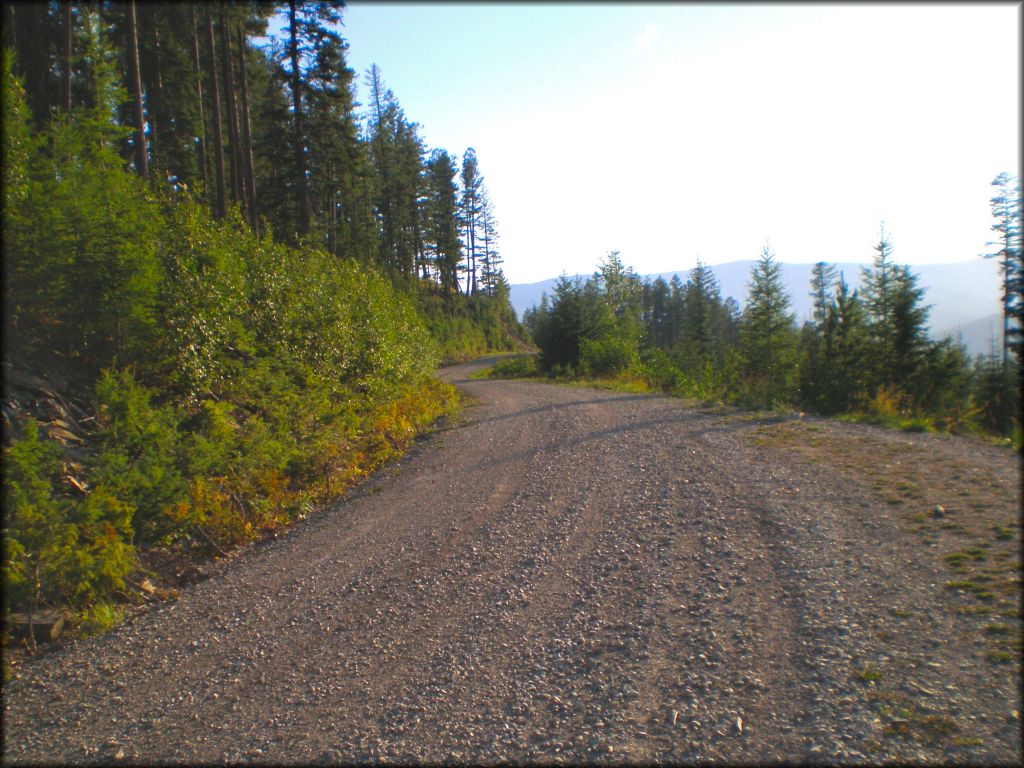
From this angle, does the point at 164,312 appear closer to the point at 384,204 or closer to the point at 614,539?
the point at 614,539

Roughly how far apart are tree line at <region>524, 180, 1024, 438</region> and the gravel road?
6.31 meters

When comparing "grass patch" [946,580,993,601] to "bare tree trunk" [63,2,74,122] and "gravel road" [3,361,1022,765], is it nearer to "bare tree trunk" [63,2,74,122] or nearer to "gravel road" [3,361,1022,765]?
"gravel road" [3,361,1022,765]

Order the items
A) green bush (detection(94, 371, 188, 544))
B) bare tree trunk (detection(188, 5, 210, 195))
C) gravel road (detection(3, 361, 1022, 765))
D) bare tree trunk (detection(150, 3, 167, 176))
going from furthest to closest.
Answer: bare tree trunk (detection(150, 3, 167, 176))
bare tree trunk (detection(188, 5, 210, 195))
green bush (detection(94, 371, 188, 544))
gravel road (detection(3, 361, 1022, 765))

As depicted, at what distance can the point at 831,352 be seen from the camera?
16.9 m

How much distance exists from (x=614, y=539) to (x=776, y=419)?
24.6ft

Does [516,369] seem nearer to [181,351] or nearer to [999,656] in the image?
[181,351]

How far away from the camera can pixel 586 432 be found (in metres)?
12.0

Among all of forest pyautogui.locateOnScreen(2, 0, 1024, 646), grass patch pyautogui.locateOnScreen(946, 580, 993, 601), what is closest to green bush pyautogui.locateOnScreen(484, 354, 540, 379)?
forest pyautogui.locateOnScreen(2, 0, 1024, 646)

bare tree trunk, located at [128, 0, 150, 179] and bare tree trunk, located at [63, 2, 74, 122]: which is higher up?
bare tree trunk, located at [63, 2, 74, 122]

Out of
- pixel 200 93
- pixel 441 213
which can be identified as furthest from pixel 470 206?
pixel 200 93

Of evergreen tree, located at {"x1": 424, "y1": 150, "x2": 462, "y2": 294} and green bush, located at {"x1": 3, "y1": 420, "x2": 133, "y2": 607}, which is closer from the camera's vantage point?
green bush, located at {"x1": 3, "y1": 420, "x2": 133, "y2": 607}

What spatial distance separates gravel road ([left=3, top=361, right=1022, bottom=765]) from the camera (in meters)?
3.06

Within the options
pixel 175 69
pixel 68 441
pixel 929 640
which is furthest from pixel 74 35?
pixel 929 640

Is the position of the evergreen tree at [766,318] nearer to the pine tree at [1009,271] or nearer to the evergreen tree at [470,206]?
the pine tree at [1009,271]
